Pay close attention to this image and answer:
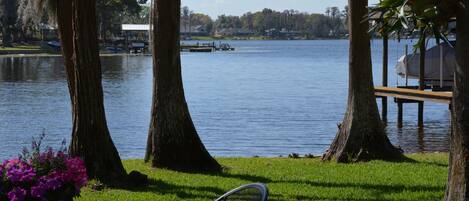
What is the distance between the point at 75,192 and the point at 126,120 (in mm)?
23023

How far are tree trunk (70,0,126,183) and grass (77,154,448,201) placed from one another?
1.81 feet

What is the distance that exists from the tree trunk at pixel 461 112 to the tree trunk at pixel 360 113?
255 inches

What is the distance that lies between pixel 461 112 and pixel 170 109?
21.3ft

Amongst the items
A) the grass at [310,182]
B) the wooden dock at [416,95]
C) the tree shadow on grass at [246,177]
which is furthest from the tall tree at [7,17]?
the tree shadow on grass at [246,177]

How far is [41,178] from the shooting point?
6812mm

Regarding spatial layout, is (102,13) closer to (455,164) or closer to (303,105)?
(303,105)

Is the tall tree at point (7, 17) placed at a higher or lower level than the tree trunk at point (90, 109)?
higher

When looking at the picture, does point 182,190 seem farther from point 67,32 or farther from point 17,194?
point 17,194

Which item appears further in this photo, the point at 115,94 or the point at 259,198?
the point at 115,94

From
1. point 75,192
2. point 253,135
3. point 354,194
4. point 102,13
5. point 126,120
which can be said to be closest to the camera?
point 75,192

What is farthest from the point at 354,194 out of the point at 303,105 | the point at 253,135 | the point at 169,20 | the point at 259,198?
the point at 303,105

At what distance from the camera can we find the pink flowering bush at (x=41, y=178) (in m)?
6.73

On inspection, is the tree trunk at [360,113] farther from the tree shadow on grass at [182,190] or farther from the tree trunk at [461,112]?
the tree trunk at [461,112]

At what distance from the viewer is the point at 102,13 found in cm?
12000
